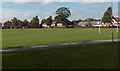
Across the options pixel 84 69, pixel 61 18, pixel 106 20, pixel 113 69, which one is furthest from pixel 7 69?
pixel 61 18

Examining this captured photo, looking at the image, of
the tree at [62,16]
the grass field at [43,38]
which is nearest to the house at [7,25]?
the tree at [62,16]

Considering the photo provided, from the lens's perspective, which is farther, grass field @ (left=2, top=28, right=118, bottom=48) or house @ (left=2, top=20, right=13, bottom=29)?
house @ (left=2, top=20, right=13, bottom=29)

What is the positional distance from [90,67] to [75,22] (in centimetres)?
15099

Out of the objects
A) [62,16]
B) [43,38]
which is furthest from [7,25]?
[43,38]

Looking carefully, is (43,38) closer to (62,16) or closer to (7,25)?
(62,16)

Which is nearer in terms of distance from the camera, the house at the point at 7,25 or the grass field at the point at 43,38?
the grass field at the point at 43,38

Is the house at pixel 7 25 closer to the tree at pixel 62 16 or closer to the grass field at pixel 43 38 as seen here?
the tree at pixel 62 16

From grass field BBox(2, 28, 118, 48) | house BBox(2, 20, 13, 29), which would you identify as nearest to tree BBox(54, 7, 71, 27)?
house BBox(2, 20, 13, 29)

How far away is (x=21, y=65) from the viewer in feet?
29.8

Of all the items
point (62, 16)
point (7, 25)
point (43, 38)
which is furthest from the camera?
point (7, 25)

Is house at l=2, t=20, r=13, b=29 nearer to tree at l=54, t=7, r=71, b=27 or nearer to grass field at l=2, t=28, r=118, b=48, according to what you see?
tree at l=54, t=7, r=71, b=27

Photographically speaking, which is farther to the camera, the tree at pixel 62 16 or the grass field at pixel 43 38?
the tree at pixel 62 16

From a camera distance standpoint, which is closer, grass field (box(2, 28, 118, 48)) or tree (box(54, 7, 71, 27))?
grass field (box(2, 28, 118, 48))

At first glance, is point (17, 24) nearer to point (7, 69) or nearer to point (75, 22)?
point (75, 22)
